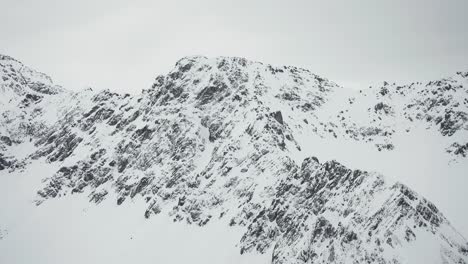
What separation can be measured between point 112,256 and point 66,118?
265ft

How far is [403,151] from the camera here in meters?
130

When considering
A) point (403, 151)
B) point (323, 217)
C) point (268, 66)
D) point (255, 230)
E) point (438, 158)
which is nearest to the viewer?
point (323, 217)

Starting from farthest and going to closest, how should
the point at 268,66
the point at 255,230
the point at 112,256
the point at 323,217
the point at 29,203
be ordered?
the point at 268,66
the point at 29,203
the point at 112,256
the point at 255,230
the point at 323,217

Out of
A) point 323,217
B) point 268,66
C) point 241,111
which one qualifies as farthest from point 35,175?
point 323,217

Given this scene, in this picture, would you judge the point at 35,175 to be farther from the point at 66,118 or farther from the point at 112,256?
the point at 112,256

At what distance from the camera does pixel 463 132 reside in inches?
4958

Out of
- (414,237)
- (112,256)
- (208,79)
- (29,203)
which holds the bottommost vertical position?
(29,203)

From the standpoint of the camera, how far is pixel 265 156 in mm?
103875

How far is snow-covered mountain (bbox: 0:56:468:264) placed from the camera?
65.8 meters

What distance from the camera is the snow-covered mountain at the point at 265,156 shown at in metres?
65.8

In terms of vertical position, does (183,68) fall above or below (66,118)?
above

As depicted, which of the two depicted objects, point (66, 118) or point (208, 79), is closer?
point (208, 79)

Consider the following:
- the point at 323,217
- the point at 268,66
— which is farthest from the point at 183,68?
the point at 323,217

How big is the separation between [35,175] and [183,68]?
57898 millimetres
